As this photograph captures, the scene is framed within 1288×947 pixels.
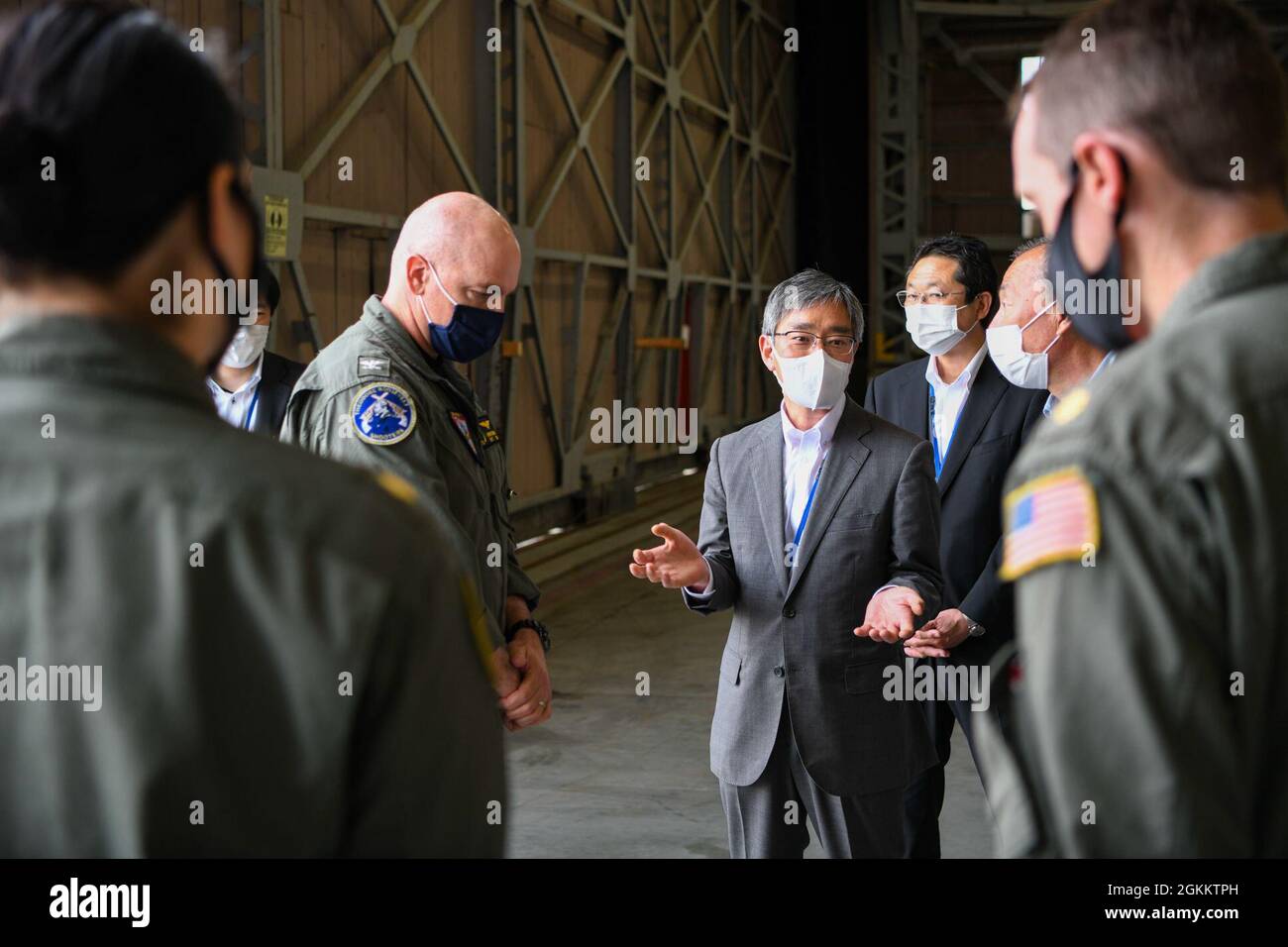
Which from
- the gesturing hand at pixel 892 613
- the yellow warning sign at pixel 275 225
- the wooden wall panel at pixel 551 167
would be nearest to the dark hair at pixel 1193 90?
the gesturing hand at pixel 892 613

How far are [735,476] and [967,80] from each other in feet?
64.5

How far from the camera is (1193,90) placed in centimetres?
125

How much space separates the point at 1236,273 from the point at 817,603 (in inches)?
81.9

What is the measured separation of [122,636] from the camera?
105cm

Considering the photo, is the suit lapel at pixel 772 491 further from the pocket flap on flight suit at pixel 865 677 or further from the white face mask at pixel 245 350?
the white face mask at pixel 245 350

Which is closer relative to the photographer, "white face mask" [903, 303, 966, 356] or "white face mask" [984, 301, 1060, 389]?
"white face mask" [984, 301, 1060, 389]

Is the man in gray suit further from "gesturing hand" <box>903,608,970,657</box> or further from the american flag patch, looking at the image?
the american flag patch

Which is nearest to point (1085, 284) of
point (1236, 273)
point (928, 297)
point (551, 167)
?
point (1236, 273)

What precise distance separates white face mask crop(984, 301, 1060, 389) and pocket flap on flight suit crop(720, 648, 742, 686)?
1309mm

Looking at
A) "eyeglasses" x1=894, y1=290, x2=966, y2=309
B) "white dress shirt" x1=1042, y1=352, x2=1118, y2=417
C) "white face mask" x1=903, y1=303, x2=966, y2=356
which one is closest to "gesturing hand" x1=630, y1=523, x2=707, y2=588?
"white dress shirt" x1=1042, y1=352, x2=1118, y2=417

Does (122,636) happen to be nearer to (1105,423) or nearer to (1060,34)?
(1105,423)

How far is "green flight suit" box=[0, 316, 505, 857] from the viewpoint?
1046mm

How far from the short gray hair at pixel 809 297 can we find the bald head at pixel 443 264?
0.76 metres

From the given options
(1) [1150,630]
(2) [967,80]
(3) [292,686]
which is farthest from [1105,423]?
(2) [967,80]
